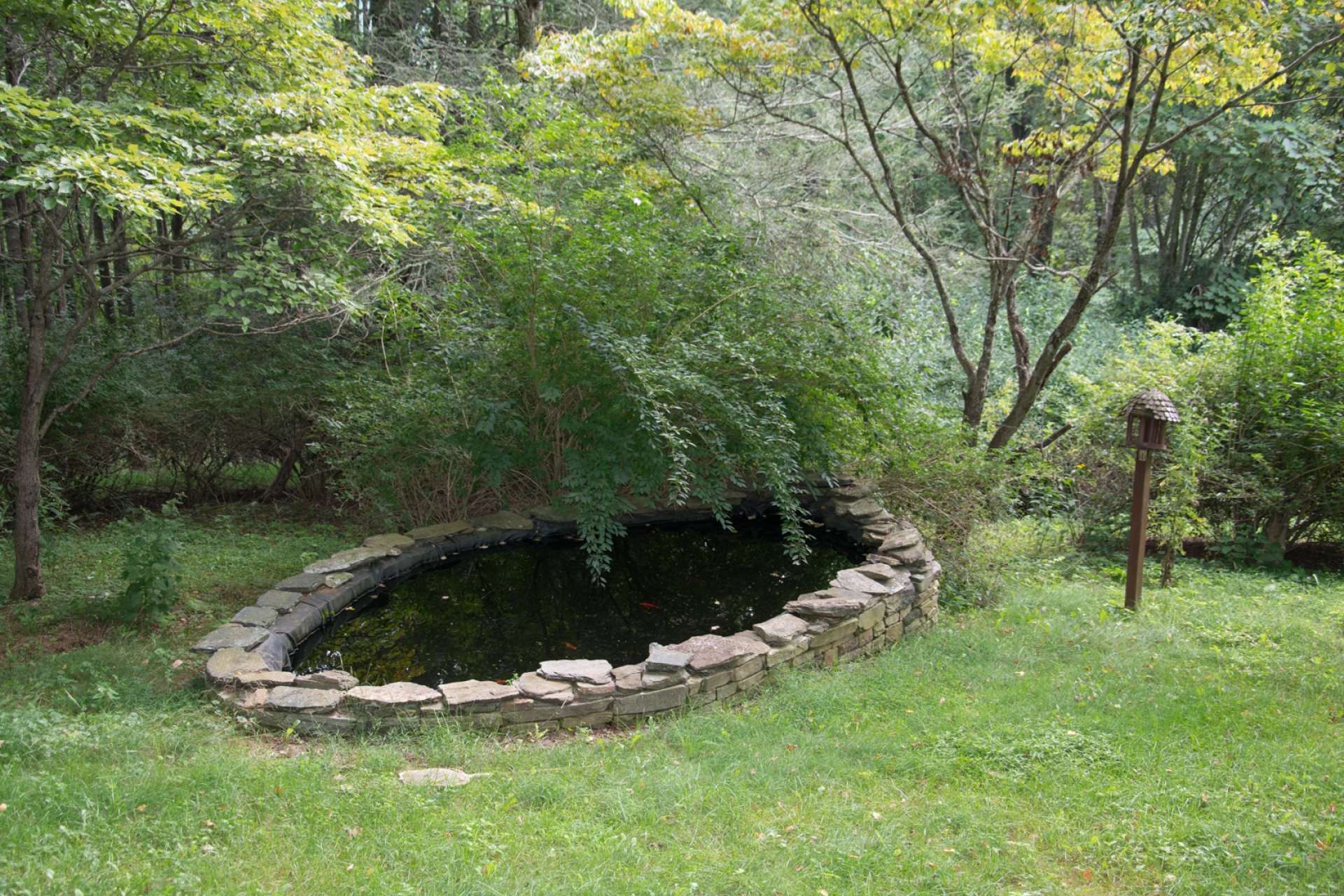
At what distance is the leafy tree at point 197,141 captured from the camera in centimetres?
393

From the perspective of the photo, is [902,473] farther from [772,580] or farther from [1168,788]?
[1168,788]

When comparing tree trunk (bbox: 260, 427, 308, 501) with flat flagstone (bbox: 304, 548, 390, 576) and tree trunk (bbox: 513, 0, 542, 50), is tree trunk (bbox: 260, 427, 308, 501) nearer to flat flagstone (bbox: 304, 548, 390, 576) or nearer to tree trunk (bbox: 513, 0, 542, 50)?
flat flagstone (bbox: 304, 548, 390, 576)

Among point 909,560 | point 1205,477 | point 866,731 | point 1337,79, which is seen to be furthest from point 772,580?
point 1337,79

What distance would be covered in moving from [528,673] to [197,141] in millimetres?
3298

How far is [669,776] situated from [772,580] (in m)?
2.95

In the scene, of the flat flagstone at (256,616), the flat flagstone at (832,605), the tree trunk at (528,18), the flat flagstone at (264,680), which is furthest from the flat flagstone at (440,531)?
the tree trunk at (528,18)

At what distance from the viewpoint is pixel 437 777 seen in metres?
3.29

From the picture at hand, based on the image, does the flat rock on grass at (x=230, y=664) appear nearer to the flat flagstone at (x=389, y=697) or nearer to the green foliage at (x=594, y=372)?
the flat flagstone at (x=389, y=697)

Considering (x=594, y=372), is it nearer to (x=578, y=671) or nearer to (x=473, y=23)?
(x=578, y=671)

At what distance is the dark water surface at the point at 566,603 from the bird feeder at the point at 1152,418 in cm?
215

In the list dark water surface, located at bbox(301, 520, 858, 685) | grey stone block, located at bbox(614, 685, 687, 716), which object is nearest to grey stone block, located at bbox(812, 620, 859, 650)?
dark water surface, located at bbox(301, 520, 858, 685)

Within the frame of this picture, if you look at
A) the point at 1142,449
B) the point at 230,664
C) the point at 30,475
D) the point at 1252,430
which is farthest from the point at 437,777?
the point at 1252,430

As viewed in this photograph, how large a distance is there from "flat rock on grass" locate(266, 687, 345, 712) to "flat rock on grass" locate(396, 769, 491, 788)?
641 mm

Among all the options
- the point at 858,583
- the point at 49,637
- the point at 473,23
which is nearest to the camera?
the point at 49,637
